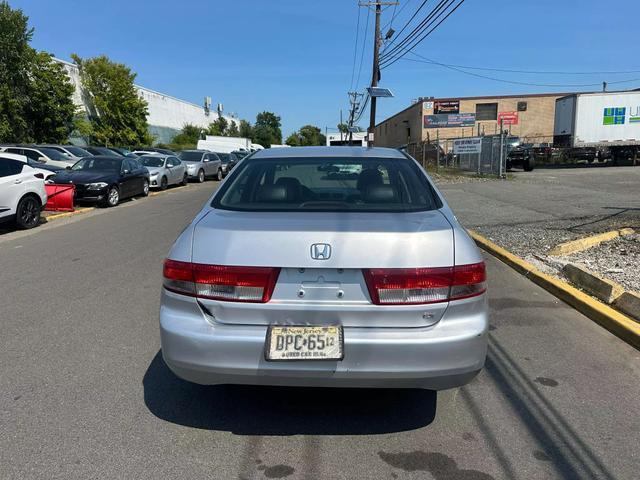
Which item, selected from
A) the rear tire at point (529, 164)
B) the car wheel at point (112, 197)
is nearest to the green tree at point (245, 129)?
the rear tire at point (529, 164)

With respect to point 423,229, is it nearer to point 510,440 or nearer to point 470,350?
point 470,350

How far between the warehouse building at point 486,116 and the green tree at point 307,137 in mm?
79635

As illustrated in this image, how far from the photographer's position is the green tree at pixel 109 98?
41.1 m

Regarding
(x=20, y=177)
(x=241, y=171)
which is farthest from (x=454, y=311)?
(x=20, y=177)

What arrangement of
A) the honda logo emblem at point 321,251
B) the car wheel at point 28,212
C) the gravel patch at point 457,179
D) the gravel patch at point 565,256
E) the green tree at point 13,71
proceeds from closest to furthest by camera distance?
the honda logo emblem at point 321,251 < the gravel patch at point 565,256 < the car wheel at point 28,212 < the gravel patch at point 457,179 < the green tree at point 13,71

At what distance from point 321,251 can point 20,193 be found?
10.4m

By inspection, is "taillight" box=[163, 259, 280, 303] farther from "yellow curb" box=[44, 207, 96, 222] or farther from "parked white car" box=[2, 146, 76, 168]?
"parked white car" box=[2, 146, 76, 168]

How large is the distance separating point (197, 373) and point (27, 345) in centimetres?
237

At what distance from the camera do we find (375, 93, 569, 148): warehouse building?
50.3 m

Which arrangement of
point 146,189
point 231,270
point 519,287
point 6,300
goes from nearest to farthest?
point 231,270 → point 6,300 → point 519,287 → point 146,189

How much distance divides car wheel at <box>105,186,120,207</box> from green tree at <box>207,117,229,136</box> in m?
58.4

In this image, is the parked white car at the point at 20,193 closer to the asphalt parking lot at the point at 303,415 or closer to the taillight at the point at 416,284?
the asphalt parking lot at the point at 303,415

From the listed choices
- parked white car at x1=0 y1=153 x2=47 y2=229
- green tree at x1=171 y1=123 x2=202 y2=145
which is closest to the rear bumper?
parked white car at x1=0 y1=153 x2=47 y2=229

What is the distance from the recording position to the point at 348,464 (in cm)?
292
